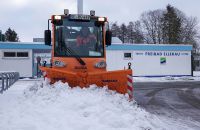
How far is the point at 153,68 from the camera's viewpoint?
1644 inches

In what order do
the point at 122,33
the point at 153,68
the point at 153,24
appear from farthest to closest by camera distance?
the point at 122,33
the point at 153,24
the point at 153,68

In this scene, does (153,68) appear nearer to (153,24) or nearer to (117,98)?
(117,98)

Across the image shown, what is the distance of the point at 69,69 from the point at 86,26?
5.23ft

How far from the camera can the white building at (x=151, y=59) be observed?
40.5 metres

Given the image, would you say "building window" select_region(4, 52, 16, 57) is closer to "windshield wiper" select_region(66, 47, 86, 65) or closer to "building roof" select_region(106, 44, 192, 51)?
"building roof" select_region(106, 44, 192, 51)

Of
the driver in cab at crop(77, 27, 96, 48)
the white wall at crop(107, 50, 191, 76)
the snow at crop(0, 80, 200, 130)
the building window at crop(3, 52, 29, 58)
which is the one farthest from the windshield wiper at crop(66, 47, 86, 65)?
the white wall at crop(107, 50, 191, 76)

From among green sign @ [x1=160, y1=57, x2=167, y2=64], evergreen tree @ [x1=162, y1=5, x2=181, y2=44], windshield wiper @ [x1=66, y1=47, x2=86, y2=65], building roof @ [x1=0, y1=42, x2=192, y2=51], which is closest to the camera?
windshield wiper @ [x1=66, y1=47, x2=86, y2=65]

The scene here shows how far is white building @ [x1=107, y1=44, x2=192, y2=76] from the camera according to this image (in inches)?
1596

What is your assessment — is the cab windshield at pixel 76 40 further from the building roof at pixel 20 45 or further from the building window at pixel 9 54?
the building window at pixel 9 54

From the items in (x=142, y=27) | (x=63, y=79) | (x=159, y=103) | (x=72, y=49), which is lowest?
(x=159, y=103)

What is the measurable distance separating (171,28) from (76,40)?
63542 mm

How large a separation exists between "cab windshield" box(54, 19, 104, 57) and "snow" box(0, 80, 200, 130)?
1.76m

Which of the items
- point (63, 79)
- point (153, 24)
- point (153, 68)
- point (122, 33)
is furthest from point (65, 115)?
point (122, 33)

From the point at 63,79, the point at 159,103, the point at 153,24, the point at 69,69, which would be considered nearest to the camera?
the point at 63,79
